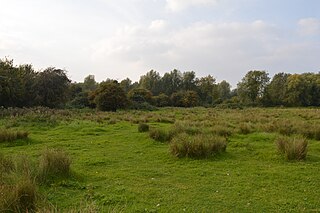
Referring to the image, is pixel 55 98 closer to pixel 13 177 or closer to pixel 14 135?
pixel 14 135

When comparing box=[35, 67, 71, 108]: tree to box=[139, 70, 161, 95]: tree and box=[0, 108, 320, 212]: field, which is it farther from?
box=[139, 70, 161, 95]: tree

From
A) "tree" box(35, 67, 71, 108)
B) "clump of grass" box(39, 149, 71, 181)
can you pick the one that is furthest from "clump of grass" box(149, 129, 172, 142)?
"tree" box(35, 67, 71, 108)

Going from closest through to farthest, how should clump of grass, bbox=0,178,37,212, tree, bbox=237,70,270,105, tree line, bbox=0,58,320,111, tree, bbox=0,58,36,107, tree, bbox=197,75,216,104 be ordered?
clump of grass, bbox=0,178,37,212 < tree, bbox=0,58,36,107 < tree line, bbox=0,58,320,111 < tree, bbox=237,70,270,105 < tree, bbox=197,75,216,104

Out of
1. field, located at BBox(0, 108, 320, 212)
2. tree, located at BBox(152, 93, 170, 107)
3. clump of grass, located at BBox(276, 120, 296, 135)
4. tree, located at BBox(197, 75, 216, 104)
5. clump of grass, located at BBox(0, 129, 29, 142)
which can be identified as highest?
tree, located at BBox(197, 75, 216, 104)

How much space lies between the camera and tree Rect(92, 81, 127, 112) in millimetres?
43250

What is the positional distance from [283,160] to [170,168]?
12.5ft

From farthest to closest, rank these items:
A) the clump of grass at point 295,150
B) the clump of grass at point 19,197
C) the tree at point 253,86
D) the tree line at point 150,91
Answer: the tree at point 253,86 < the tree line at point 150,91 < the clump of grass at point 295,150 < the clump of grass at point 19,197

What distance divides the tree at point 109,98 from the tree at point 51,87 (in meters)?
4.70

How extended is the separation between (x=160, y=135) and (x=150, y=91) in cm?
6462

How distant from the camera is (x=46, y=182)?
25.4ft

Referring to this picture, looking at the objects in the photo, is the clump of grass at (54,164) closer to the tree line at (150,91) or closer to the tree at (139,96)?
the tree line at (150,91)

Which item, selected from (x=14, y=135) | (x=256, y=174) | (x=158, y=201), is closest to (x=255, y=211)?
(x=158, y=201)

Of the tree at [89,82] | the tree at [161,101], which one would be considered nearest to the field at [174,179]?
the tree at [161,101]

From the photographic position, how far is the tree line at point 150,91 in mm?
38781
